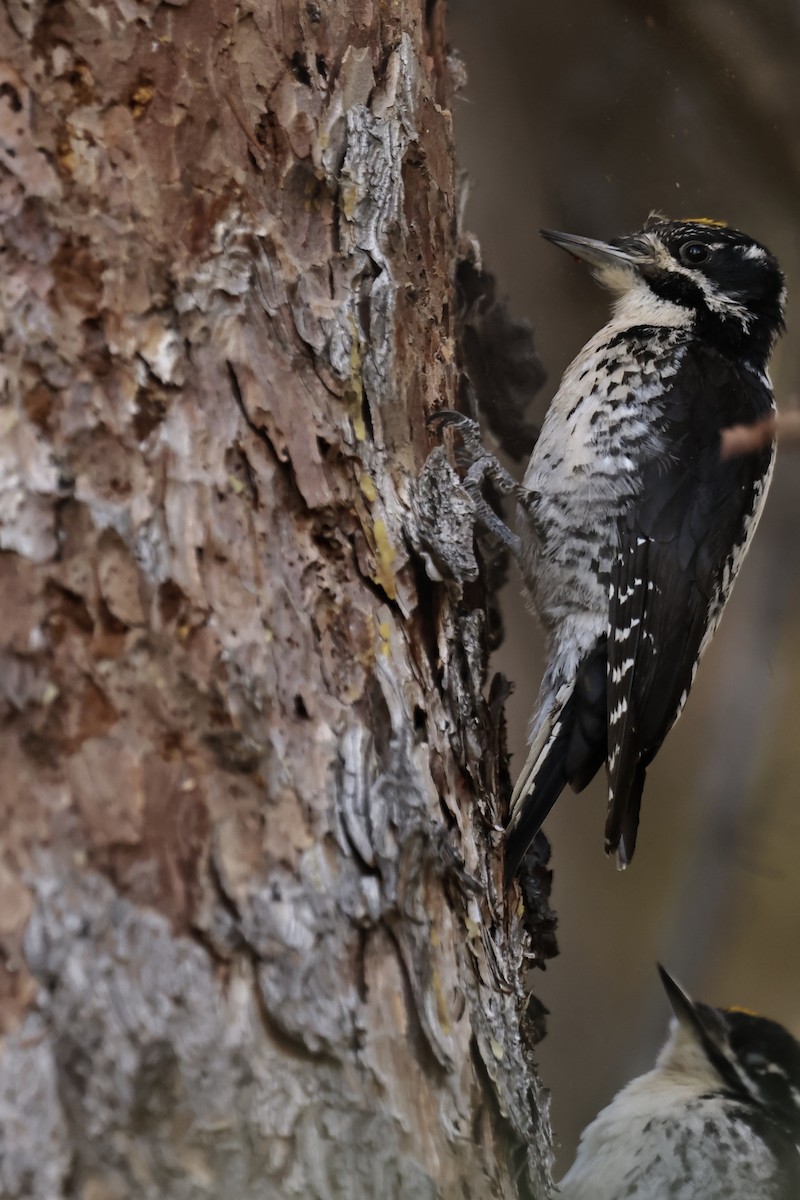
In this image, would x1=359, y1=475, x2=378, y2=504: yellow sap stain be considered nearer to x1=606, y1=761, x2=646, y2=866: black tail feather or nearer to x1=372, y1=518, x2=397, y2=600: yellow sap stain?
x1=372, y1=518, x2=397, y2=600: yellow sap stain

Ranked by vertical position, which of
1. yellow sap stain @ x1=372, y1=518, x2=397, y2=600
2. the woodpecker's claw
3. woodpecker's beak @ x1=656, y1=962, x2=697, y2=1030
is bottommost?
woodpecker's beak @ x1=656, y1=962, x2=697, y2=1030

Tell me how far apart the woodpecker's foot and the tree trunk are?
45cm

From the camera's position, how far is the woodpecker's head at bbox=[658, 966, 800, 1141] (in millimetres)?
2305

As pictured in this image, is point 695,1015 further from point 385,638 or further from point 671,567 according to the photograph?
point 385,638

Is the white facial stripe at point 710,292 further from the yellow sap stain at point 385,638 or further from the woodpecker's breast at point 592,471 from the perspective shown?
the yellow sap stain at point 385,638

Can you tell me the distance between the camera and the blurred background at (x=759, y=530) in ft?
9.00

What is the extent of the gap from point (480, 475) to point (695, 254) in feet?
2.81

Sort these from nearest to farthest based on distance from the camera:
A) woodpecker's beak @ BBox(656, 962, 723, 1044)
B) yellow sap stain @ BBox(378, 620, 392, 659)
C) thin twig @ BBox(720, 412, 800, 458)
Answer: thin twig @ BBox(720, 412, 800, 458) < yellow sap stain @ BBox(378, 620, 392, 659) < woodpecker's beak @ BBox(656, 962, 723, 1044)

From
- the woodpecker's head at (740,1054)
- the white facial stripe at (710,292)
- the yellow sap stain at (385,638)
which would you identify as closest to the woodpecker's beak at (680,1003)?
the woodpecker's head at (740,1054)

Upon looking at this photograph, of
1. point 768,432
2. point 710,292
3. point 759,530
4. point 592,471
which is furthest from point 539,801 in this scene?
point 759,530

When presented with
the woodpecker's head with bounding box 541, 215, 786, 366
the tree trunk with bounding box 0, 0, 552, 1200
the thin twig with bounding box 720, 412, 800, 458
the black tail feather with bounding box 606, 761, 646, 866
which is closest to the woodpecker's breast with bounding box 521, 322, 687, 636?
the woodpecker's head with bounding box 541, 215, 786, 366

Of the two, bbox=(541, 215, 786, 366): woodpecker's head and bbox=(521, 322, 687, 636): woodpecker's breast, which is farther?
bbox=(541, 215, 786, 366): woodpecker's head

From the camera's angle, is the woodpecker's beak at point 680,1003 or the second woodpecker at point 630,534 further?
the woodpecker's beak at point 680,1003

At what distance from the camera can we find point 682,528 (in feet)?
7.33
